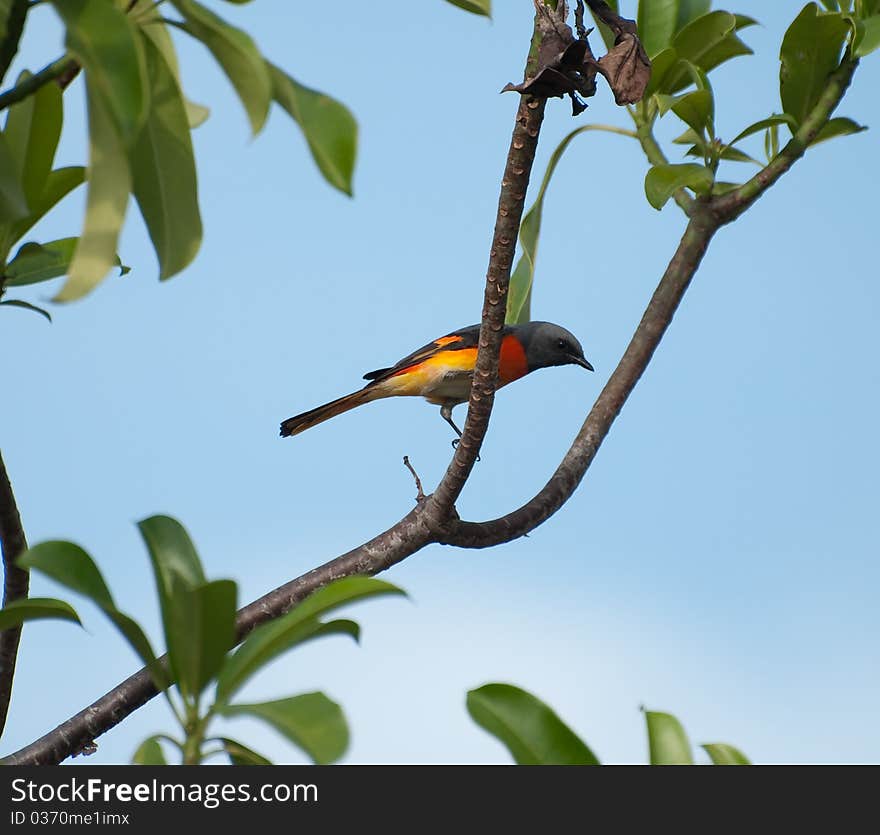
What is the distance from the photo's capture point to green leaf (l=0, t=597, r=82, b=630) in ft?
7.06

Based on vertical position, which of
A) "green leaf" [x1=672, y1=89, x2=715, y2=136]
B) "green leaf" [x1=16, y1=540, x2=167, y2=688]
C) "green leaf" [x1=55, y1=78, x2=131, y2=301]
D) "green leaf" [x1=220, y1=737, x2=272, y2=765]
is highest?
"green leaf" [x1=672, y1=89, x2=715, y2=136]

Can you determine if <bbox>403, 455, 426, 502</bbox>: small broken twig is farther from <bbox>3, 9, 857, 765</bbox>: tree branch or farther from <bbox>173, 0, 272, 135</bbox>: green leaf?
<bbox>173, 0, 272, 135</bbox>: green leaf

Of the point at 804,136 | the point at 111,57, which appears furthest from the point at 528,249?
the point at 111,57

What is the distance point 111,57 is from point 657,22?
3457 millimetres

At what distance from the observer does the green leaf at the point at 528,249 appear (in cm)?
488

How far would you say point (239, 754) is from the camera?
229 centimetres

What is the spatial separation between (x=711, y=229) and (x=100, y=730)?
130 inches

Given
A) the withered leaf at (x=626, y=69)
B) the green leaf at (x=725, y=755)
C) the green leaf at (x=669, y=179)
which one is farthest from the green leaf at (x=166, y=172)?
the green leaf at (x=669, y=179)

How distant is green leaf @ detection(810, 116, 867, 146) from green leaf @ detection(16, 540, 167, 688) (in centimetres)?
374

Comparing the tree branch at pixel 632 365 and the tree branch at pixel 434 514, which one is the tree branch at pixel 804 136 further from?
the tree branch at pixel 434 514

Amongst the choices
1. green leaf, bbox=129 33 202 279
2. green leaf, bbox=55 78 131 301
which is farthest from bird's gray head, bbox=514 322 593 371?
green leaf, bbox=55 78 131 301

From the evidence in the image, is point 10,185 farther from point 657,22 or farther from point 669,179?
point 657,22
